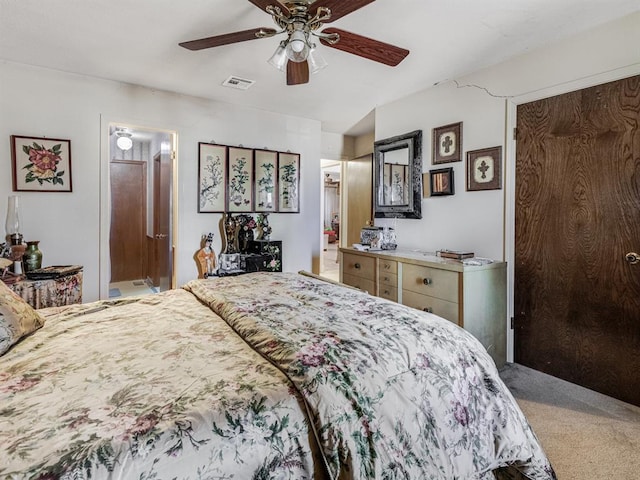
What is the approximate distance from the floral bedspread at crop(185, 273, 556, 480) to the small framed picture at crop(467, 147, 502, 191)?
1.88m

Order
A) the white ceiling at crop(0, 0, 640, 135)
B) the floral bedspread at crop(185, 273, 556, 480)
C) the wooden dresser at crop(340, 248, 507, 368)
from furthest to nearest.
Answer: the wooden dresser at crop(340, 248, 507, 368) < the white ceiling at crop(0, 0, 640, 135) < the floral bedspread at crop(185, 273, 556, 480)

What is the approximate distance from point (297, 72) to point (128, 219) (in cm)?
420

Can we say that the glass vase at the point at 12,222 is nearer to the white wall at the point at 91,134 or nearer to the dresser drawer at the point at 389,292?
the white wall at the point at 91,134

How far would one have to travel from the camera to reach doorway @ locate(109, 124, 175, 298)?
492 centimetres

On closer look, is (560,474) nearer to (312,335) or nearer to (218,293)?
(312,335)

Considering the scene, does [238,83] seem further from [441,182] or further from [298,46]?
[441,182]

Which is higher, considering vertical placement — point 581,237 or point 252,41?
point 252,41

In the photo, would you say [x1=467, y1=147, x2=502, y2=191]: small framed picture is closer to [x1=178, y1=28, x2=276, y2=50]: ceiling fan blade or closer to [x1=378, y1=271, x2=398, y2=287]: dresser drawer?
[x1=378, y1=271, x2=398, y2=287]: dresser drawer

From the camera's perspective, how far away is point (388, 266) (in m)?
3.06

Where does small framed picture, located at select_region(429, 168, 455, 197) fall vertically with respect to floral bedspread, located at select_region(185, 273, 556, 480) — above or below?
above

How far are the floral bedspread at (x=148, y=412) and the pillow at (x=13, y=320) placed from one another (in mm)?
38

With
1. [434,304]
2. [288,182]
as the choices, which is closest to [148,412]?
[434,304]

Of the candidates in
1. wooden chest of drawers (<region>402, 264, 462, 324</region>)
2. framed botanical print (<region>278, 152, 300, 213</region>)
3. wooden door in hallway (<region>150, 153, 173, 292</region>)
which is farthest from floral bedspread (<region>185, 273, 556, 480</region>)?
wooden door in hallway (<region>150, 153, 173, 292</region>)

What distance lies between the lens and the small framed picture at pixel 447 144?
10.2ft
